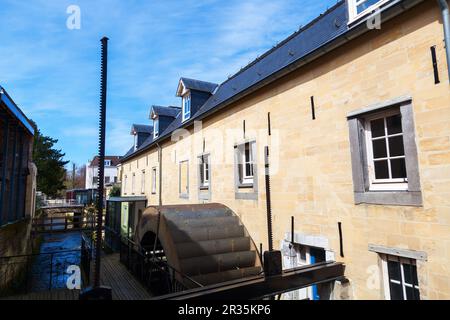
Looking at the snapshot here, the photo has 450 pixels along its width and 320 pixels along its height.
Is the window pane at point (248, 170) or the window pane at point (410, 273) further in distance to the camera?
the window pane at point (248, 170)

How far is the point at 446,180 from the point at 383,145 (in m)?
1.09

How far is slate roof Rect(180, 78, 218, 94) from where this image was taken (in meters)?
12.9

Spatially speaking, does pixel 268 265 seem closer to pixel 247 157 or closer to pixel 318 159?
pixel 318 159

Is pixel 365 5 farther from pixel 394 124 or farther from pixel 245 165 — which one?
pixel 245 165

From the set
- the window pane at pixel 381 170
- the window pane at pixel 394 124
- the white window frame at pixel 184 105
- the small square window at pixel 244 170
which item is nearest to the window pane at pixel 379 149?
the window pane at pixel 381 170

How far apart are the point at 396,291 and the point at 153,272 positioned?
713 cm

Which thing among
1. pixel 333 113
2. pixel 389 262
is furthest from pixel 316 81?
pixel 389 262

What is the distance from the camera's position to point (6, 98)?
8.73 metres

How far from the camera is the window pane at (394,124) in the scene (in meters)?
4.40

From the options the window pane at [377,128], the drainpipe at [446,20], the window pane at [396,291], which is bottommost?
the window pane at [396,291]

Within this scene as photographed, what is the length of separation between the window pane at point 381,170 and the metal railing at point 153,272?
416 cm

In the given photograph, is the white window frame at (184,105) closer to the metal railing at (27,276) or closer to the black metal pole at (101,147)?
the metal railing at (27,276)

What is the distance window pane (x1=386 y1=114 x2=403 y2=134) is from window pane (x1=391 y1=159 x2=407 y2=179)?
47 centimetres

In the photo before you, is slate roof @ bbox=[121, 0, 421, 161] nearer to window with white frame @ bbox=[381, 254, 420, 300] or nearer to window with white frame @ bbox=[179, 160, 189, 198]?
window with white frame @ bbox=[179, 160, 189, 198]
